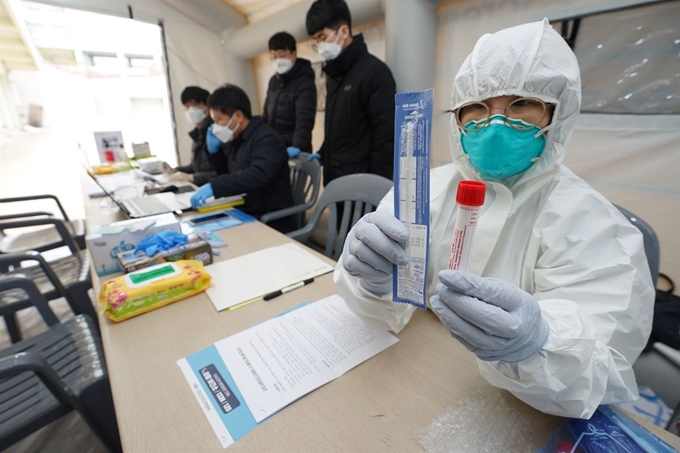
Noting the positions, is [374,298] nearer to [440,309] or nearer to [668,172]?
[440,309]

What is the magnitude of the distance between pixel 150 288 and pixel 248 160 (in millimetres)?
1095

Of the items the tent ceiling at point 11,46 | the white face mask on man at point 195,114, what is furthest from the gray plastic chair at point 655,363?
the tent ceiling at point 11,46

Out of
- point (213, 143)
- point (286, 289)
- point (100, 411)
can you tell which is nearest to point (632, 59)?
point (286, 289)

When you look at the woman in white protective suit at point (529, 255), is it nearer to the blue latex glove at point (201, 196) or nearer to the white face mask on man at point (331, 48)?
the blue latex glove at point (201, 196)

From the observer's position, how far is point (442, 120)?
2113 millimetres

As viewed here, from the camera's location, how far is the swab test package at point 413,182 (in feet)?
1.30

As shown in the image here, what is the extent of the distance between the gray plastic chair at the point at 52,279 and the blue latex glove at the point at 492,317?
1490mm

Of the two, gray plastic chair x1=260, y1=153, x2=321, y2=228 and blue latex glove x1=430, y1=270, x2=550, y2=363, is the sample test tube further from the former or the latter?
gray plastic chair x1=260, y1=153, x2=321, y2=228

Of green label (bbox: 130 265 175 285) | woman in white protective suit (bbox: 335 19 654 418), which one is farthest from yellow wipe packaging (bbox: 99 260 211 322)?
woman in white protective suit (bbox: 335 19 654 418)

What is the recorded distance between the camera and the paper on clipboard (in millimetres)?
855

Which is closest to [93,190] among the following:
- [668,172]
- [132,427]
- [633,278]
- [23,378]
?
[23,378]

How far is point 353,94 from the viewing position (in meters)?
1.90

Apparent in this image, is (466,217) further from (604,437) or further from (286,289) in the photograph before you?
(286,289)

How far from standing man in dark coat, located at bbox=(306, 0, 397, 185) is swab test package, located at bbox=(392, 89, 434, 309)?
1449mm
